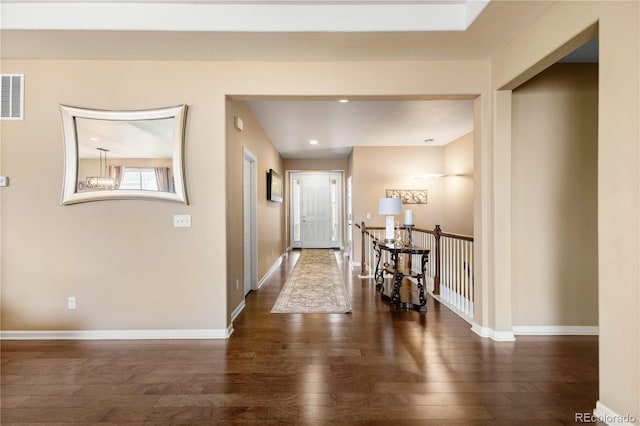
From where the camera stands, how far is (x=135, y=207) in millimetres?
2832

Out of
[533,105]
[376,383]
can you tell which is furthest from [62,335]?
[533,105]

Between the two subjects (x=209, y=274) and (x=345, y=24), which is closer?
(x=345, y=24)

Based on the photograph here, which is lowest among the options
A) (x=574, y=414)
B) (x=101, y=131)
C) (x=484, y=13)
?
(x=574, y=414)

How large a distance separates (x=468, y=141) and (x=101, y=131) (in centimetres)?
574

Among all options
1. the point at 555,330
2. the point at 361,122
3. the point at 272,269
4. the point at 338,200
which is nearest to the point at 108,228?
the point at 272,269

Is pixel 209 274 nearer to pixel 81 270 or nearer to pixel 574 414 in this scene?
pixel 81 270

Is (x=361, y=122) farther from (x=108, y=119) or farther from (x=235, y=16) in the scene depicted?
(x=108, y=119)

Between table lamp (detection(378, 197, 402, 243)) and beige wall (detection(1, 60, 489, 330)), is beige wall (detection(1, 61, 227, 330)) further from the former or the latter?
table lamp (detection(378, 197, 402, 243))

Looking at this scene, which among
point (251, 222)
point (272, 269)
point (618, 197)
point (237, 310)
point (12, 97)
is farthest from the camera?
point (272, 269)

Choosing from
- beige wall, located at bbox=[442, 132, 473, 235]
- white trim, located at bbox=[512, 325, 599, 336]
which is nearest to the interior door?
beige wall, located at bbox=[442, 132, 473, 235]

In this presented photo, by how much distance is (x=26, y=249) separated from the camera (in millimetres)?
2787

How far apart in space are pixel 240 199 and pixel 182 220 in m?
0.95

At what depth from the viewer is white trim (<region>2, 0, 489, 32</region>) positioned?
90.8 inches

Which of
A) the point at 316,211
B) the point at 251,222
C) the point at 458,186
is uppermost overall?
the point at 458,186
